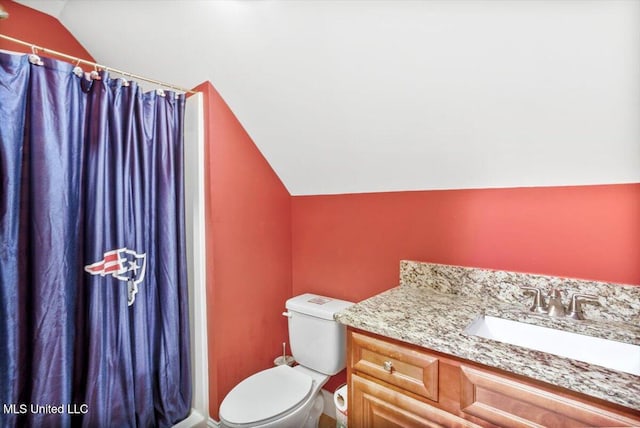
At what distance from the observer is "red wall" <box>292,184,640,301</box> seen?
3.72ft

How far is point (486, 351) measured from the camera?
87 centimetres

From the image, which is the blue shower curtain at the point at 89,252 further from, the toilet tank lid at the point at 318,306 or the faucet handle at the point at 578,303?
the faucet handle at the point at 578,303

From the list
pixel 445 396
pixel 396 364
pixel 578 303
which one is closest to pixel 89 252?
pixel 396 364

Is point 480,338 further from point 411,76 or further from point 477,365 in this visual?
point 411,76

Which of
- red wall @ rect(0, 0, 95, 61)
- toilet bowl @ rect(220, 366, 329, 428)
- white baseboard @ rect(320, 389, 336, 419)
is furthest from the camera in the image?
white baseboard @ rect(320, 389, 336, 419)

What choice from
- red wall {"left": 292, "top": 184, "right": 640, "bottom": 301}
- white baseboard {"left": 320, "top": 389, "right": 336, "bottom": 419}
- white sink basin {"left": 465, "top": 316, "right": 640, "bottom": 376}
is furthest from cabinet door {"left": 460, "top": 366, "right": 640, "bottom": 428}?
white baseboard {"left": 320, "top": 389, "right": 336, "bottom": 419}

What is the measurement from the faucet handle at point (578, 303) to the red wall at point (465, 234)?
0.31 feet

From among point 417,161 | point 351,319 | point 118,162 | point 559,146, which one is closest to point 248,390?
point 351,319

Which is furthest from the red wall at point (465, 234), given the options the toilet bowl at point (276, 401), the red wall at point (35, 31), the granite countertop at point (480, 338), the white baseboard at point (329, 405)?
the red wall at point (35, 31)

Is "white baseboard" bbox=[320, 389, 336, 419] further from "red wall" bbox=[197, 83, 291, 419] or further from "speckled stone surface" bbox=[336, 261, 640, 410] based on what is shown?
"speckled stone surface" bbox=[336, 261, 640, 410]

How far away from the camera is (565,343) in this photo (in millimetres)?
1057

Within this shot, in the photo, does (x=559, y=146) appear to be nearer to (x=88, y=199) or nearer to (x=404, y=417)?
(x=404, y=417)

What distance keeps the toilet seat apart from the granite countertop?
0.59m

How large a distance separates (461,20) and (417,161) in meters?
0.63
